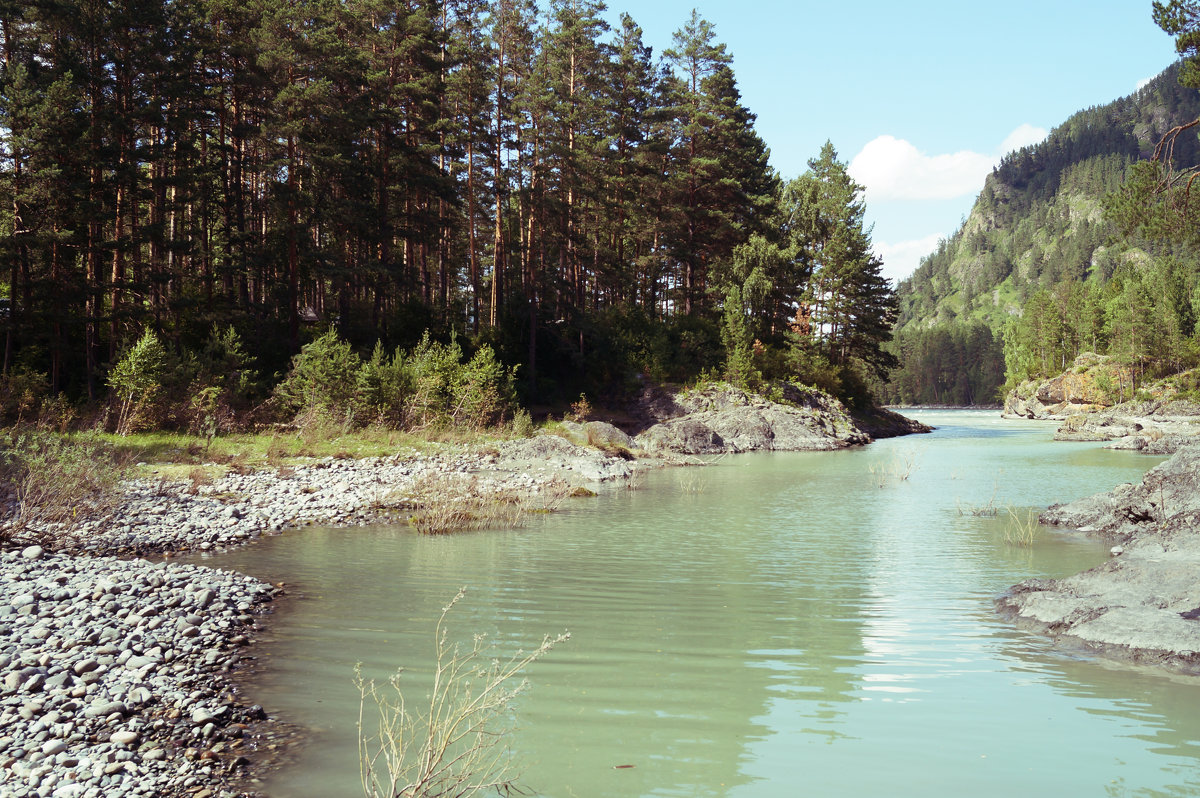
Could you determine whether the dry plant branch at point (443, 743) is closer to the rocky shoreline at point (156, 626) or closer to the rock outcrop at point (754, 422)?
the rocky shoreline at point (156, 626)

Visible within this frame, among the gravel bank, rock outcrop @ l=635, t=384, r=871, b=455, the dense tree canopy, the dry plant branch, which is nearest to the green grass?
the gravel bank

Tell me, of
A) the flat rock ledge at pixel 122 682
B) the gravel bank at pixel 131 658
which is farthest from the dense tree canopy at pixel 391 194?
the flat rock ledge at pixel 122 682

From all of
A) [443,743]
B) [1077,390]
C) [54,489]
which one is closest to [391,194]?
[54,489]

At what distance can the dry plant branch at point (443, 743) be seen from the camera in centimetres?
409

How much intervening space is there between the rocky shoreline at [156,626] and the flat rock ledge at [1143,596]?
27.2 feet

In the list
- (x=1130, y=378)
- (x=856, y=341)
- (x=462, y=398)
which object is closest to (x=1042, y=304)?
(x=1130, y=378)

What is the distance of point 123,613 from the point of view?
8.02 meters

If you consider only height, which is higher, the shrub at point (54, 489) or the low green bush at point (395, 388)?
the low green bush at point (395, 388)

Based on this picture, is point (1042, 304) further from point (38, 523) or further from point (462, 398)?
point (38, 523)

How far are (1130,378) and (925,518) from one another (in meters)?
76.3

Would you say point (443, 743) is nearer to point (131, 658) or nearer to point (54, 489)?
point (131, 658)

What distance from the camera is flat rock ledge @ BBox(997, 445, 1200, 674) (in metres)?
7.46

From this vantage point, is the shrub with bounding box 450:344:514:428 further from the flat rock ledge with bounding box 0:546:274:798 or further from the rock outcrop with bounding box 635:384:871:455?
the flat rock ledge with bounding box 0:546:274:798

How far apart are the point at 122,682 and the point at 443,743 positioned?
4.07 metres
